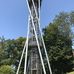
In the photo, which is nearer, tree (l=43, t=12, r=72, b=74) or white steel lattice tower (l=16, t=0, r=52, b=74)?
white steel lattice tower (l=16, t=0, r=52, b=74)

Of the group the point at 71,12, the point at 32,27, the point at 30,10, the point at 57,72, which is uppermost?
the point at 71,12

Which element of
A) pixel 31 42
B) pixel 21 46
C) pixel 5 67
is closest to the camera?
pixel 31 42

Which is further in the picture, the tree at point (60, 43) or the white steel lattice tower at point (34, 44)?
the tree at point (60, 43)

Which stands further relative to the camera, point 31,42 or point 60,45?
point 60,45

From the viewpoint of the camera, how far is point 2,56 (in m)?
36.9

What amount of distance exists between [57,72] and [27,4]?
10294 millimetres

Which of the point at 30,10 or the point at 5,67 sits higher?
the point at 30,10

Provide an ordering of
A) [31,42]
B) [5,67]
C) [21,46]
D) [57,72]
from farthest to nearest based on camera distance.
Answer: [21,46] < [57,72] < [5,67] < [31,42]

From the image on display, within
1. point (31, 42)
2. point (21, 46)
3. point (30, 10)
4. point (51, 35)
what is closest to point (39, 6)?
point (30, 10)

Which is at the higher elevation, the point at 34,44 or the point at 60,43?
the point at 60,43

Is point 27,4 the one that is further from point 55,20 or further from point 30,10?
point 55,20

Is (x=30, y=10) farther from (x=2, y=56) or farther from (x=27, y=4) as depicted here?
(x=2, y=56)

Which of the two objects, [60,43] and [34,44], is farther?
[60,43]

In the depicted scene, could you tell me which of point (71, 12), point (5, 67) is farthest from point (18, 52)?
point (71, 12)
